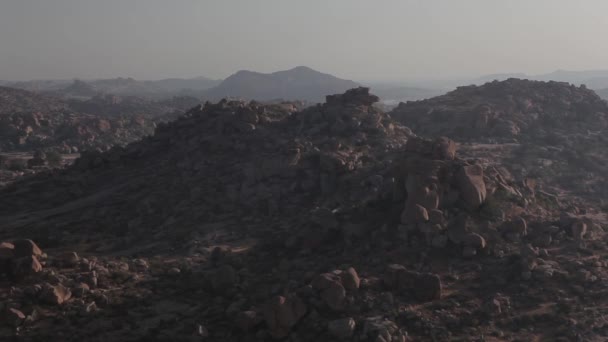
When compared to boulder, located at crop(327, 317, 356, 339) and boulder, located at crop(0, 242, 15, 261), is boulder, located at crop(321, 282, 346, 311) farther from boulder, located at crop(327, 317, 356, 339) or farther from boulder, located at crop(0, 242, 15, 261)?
boulder, located at crop(0, 242, 15, 261)

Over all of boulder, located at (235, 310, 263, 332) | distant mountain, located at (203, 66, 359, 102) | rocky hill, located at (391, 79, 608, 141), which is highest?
distant mountain, located at (203, 66, 359, 102)

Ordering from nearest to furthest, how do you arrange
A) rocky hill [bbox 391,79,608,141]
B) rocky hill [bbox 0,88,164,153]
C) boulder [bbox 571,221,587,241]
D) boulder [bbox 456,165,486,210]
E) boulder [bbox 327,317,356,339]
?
boulder [bbox 327,317,356,339] < boulder [bbox 571,221,587,241] < boulder [bbox 456,165,486,210] < rocky hill [bbox 391,79,608,141] < rocky hill [bbox 0,88,164,153]

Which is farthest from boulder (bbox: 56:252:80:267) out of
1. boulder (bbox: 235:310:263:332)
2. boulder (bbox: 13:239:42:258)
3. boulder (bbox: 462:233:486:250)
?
boulder (bbox: 462:233:486:250)

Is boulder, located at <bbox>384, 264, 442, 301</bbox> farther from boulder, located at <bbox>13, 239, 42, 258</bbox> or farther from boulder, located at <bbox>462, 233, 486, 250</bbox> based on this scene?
boulder, located at <bbox>13, 239, 42, 258</bbox>

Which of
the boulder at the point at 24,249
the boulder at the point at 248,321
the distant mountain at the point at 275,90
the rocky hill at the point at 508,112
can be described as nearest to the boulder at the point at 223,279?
the boulder at the point at 248,321

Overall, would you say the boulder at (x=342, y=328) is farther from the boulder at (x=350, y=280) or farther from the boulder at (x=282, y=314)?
the boulder at (x=350, y=280)

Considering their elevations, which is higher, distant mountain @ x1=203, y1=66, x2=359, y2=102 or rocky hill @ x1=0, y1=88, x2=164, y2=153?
distant mountain @ x1=203, y1=66, x2=359, y2=102

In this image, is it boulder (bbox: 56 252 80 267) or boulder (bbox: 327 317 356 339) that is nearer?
boulder (bbox: 327 317 356 339)

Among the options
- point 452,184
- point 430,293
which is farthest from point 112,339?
point 452,184

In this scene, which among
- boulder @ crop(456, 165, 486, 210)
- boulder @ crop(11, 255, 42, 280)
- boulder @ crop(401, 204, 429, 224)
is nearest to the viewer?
boulder @ crop(11, 255, 42, 280)

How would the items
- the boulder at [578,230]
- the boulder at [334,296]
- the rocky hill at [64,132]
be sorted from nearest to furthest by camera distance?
1. the boulder at [334,296]
2. the boulder at [578,230]
3. the rocky hill at [64,132]

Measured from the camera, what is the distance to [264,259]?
49.1 feet

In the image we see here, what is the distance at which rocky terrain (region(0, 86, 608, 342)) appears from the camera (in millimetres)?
10930

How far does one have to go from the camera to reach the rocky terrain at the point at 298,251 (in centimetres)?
1093
